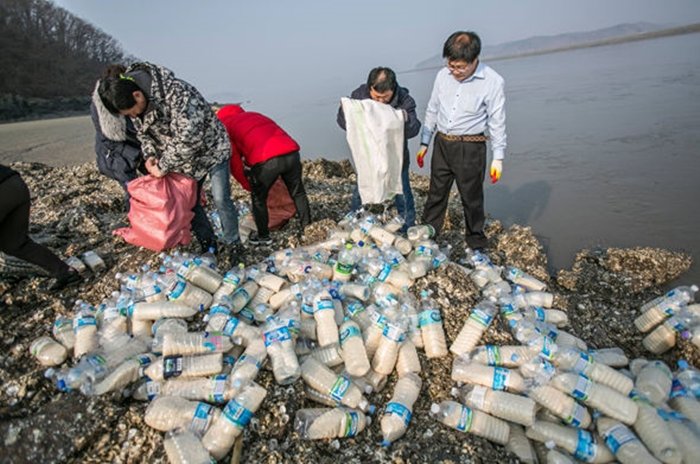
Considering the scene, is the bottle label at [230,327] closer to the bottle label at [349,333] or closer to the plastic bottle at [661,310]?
the bottle label at [349,333]

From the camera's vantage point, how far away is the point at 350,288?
3393 millimetres

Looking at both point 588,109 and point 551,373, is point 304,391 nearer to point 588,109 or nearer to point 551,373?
point 551,373

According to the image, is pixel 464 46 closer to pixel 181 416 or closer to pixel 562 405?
pixel 562 405

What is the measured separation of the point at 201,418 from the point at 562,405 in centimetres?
212

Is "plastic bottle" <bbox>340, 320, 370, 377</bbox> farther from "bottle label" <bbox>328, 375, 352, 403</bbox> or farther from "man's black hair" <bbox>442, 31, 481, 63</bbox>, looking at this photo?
"man's black hair" <bbox>442, 31, 481, 63</bbox>

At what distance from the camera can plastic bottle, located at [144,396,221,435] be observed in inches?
88.7

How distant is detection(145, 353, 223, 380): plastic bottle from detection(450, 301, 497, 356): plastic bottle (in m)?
1.58

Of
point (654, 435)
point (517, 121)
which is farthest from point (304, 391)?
point (517, 121)

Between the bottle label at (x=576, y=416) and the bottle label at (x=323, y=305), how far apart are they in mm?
1641

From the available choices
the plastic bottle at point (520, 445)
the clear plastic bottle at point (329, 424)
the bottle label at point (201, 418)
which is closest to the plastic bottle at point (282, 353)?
the clear plastic bottle at point (329, 424)

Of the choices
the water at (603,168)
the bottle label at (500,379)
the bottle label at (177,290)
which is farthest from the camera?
the water at (603,168)

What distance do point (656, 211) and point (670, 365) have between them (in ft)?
10.9

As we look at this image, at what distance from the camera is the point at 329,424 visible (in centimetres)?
233

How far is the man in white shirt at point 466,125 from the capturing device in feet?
11.6
